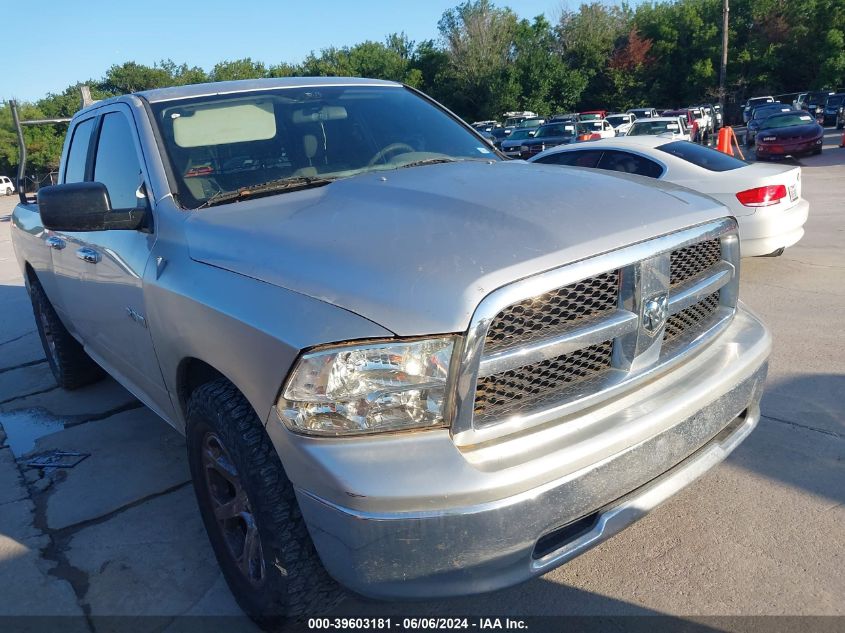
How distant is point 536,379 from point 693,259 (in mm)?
872

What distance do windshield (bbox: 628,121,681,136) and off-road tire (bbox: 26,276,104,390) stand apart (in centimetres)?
1872

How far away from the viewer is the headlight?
185cm

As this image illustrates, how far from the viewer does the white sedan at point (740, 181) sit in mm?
7031

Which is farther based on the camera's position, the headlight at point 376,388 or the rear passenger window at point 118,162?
the rear passenger window at point 118,162

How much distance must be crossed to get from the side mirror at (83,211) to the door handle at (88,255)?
0.48 m

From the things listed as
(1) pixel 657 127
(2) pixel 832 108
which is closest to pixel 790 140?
(1) pixel 657 127

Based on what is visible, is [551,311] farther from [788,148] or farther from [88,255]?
[788,148]

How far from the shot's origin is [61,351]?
16.3ft

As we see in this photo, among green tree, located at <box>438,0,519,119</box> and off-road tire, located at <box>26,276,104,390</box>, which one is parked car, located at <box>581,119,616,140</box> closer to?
off-road tire, located at <box>26,276,104,390</box>

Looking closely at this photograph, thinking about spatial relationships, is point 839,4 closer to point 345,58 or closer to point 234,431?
point 345,58

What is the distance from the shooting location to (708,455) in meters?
2.41

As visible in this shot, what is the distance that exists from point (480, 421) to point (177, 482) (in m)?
2.33

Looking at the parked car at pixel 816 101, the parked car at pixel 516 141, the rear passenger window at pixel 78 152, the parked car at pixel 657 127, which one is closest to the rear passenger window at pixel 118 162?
the rear passenger window at pixel 78 152

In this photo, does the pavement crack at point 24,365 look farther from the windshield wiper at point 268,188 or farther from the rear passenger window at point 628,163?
the rear passenger window at point 628,163
